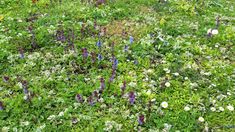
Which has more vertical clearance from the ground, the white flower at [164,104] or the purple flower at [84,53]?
the purple flower at [84,53]

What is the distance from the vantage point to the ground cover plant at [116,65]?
8.28 metres

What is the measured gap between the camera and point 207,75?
979 cm

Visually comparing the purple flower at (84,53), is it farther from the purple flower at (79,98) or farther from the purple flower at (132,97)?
the purple flower at (132,97)

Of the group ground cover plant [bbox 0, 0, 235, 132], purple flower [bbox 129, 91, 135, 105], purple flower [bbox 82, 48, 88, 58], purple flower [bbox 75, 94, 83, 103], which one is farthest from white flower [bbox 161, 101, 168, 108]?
purple flower [bbox 82, 48, 88, 58]

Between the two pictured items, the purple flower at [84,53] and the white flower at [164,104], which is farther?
the purple flower at [84,53]

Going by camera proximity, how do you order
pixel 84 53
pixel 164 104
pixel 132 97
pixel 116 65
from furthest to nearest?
pixel 84 53, pixel 116 65, pixel 164 104, pixel 132 97

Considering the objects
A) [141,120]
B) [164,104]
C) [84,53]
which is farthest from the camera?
[84,53]

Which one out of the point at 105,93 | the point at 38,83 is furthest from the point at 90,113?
the point at 38,83

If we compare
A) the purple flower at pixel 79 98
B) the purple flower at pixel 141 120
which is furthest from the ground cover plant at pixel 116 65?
the purple flower at pixel 79 98

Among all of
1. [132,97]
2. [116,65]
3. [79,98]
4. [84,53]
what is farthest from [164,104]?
[84,53]

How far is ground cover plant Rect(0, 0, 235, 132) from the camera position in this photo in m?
8.28

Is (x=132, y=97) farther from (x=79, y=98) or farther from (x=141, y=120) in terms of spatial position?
(x=79, y=98)

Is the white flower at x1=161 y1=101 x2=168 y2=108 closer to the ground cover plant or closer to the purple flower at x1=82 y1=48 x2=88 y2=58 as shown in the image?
the ground cover plant

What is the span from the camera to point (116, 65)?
9.81 metres
